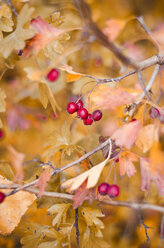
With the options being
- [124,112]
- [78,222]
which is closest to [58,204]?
[78,222]

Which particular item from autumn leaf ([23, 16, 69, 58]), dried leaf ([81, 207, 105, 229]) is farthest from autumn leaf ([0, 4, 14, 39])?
dried leaf ([81, 207, 105, 229])

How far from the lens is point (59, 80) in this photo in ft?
7.54

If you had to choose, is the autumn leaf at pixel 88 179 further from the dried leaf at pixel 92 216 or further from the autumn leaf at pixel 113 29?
the autumn leaf at pixel 113 29

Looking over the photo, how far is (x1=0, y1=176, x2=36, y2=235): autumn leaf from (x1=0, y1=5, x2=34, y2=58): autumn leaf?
1.87 feet

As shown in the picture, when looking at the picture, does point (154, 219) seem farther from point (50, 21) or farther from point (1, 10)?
point (1, 10)

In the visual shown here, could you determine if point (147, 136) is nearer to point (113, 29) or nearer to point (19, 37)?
point (113, 29)

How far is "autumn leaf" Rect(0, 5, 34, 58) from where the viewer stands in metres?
1.03

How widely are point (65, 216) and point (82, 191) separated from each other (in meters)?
0.28

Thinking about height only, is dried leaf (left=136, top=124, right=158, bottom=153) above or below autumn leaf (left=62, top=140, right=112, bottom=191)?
above

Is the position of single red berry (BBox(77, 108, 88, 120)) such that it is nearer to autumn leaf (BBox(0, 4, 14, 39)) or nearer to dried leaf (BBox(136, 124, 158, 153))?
dried leaf (BBox(136, 124, 158, 153))

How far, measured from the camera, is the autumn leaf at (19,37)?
40.7 inches

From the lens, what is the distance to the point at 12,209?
1.16 metres

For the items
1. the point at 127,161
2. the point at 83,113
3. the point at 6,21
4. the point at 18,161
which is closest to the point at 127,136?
the point at 127,161

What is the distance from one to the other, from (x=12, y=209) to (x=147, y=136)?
0.67m
